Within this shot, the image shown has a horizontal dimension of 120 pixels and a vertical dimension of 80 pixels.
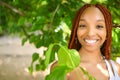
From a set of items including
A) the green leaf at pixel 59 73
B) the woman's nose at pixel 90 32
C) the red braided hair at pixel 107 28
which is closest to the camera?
the green leaf at pixel 59 73

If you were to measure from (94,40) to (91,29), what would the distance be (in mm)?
75

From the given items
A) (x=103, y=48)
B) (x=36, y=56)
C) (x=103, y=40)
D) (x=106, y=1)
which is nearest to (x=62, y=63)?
(x=103, y=40)

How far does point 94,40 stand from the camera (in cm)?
233

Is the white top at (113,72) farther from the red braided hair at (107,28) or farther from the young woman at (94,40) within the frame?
the red braided hair at (107,28)

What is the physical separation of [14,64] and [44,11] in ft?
38.5

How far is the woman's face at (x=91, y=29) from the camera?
2.31m

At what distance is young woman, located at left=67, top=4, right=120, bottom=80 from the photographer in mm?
2335

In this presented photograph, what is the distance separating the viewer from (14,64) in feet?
50.5

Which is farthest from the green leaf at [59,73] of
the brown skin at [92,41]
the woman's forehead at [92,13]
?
the woman's forehead at [92,13]

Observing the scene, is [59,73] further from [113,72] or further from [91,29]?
[113,72]

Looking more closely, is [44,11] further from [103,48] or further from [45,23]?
[103,48]

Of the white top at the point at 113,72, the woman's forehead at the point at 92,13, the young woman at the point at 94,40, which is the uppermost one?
the woman's forehead at the point at 92,13

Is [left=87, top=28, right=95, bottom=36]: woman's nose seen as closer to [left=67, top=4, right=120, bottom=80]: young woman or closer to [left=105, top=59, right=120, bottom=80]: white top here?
[left=67, top=4, right=120, bottom=80]: young woman

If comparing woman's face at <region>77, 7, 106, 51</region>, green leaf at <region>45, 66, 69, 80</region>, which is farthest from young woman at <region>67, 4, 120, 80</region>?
green leaf at <region>45, 66, 69, 80</region>
